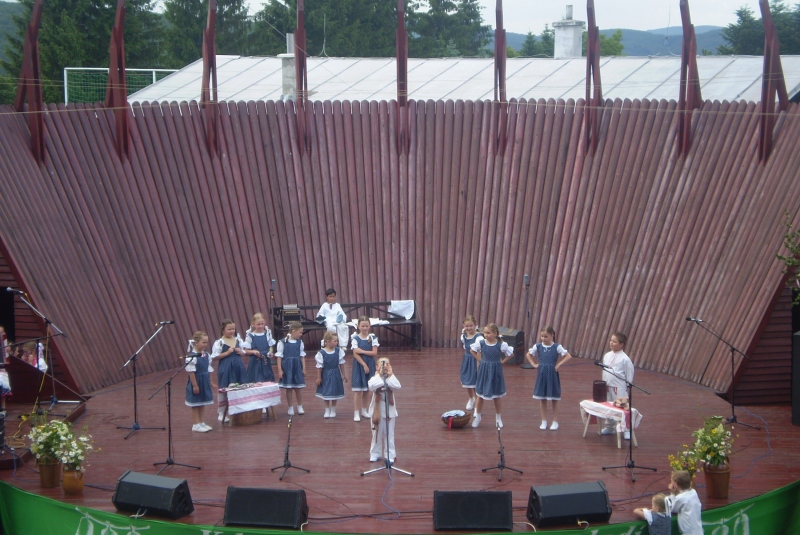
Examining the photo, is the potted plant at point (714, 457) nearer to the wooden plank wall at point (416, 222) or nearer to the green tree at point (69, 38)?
the wooden plank wall at point (416, 222)

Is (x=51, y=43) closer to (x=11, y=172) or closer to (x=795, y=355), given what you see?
(x=11, y=172)

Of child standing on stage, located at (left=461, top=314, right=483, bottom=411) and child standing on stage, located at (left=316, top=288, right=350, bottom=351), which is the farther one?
child standing on stage, located at (left=316, top=288, right=350, bottom=351)

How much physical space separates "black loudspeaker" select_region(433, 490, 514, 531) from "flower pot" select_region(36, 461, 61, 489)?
3973 mm

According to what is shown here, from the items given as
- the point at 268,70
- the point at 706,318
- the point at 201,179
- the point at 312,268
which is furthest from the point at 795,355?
the point at 268,70

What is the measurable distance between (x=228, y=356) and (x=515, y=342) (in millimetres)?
4958

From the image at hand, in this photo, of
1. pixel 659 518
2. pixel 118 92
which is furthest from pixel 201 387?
pixel 659 518

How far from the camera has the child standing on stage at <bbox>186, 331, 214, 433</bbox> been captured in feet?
36.4

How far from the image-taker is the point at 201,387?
11.3m

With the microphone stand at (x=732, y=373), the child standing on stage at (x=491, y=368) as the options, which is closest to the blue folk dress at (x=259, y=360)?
the child standing on stage at (x=491, y=368)

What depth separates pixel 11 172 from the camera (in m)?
12.8

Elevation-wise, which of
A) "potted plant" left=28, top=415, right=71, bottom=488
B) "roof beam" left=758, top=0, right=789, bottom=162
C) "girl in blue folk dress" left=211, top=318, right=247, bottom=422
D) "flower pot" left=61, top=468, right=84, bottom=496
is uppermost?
"roof beam" left=758, top=0, right=789, bottom=162

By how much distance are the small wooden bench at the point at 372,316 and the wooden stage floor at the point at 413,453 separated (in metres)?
2.03

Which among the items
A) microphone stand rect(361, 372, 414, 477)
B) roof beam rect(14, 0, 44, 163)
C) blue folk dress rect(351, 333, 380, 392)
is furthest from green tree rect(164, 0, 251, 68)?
microphone stand rect(361, 372, 414, 477)

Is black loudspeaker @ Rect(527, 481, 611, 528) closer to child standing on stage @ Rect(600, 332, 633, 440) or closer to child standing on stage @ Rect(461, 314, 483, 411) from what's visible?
child standing on stage @ Rect(600, 332, 633, 440)
